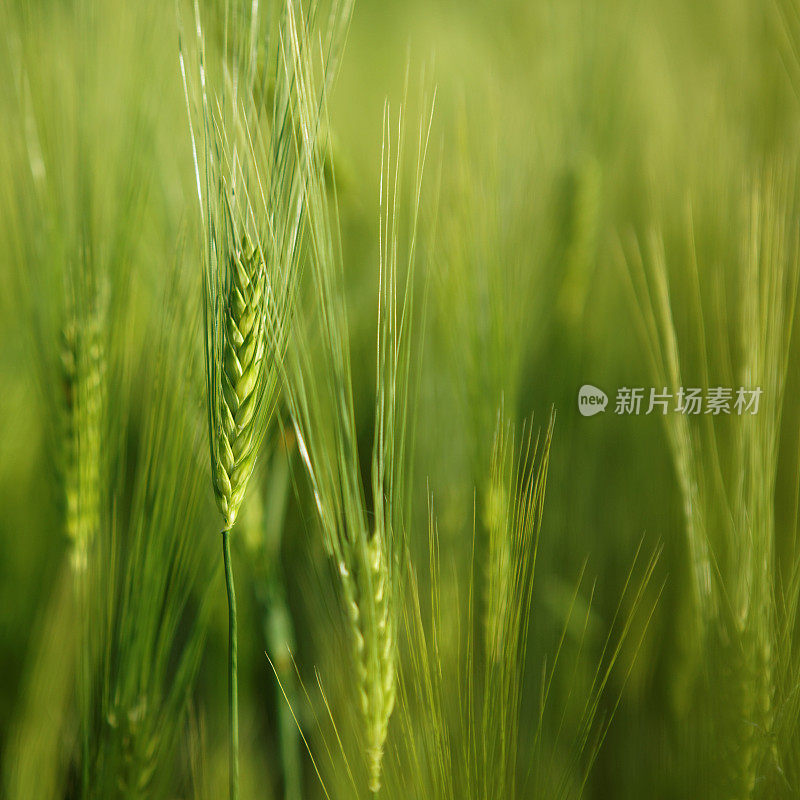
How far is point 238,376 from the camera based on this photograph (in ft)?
1.10

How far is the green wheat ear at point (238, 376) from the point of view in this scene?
1.09 feet

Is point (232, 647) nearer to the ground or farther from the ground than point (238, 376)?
nearer to the ground

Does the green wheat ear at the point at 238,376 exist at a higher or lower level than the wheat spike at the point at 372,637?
higher

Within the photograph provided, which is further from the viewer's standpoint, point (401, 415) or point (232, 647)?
point (401, 415)

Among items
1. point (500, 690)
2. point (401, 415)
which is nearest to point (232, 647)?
point (500, 690)

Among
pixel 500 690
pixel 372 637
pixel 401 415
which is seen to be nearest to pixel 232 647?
pixel 372 637

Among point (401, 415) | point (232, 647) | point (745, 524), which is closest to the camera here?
point (232, 647)

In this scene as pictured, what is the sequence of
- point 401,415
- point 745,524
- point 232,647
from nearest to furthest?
point 232,647 < point 745,524 < point 401,415

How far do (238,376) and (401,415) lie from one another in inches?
9.4

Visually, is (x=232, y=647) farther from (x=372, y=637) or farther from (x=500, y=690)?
Result: (x=500, y=690)

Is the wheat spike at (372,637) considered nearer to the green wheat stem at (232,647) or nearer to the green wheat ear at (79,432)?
the green wheat stem at (232,647)

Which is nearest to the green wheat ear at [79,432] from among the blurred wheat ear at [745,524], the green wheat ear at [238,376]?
the green wheat ear at [238,376]

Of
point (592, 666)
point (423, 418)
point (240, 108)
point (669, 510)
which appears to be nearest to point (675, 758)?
point (592, 666)

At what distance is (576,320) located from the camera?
1.90 feet
